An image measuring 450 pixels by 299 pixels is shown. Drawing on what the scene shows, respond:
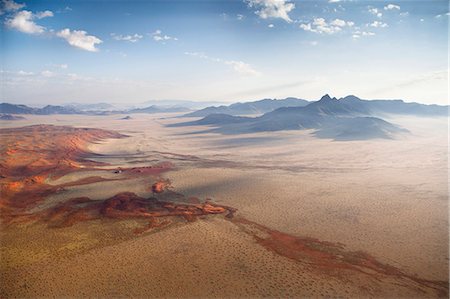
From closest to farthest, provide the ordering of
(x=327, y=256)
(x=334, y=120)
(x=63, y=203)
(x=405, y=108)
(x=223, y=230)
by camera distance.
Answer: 1. (x=327, y=256)
2. (x=223, y=230)
3. (x=63, y=203)
4. (x=334, y=120)
5. (x=405, y=108)

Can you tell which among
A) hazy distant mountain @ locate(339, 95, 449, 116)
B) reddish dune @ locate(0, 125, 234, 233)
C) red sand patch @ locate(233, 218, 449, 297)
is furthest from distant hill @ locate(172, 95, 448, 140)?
red sand patch @ locate(233, 218, 449, 297)

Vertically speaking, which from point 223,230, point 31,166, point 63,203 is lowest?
point 223,230

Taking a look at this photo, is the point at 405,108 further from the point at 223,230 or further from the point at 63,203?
the point at 63,203

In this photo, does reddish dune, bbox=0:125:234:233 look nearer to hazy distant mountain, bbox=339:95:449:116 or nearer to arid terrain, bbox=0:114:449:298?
arid terrain, bbox=0:114:449:298

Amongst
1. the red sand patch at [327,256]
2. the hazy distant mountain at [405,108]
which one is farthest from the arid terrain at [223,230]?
the hazy distant mountain at [405,108]

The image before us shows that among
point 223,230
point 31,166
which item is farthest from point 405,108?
point 31,166
